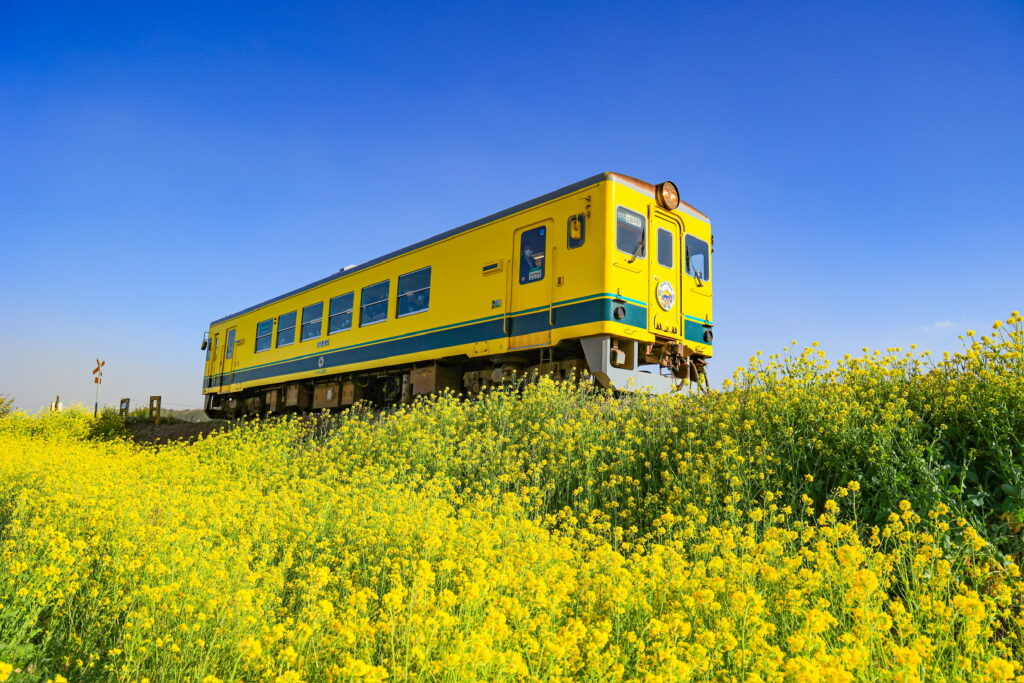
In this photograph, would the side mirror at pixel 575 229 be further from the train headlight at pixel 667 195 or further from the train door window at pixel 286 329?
the train door window at pixel 286 329

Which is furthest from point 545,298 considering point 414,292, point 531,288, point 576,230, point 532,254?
point 414,292

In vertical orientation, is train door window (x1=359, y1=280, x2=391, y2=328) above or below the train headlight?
below

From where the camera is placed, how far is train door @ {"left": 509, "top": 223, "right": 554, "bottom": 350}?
7.85 metres

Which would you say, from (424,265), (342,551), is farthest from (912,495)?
(424,265)

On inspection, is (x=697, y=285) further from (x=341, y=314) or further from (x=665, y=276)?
(x=341, y=314)

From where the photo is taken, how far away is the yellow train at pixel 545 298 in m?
7.41

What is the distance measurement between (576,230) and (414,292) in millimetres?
3583

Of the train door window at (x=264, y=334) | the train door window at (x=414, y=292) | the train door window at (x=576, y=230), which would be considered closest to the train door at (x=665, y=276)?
the train door window at (x=576, y=230)

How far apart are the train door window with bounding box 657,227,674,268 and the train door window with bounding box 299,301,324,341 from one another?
7.44 metres

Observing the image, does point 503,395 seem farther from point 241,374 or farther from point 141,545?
point 241,374

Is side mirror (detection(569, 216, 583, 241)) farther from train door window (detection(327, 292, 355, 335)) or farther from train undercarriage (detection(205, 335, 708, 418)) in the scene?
train door window (detection(327, 292, 355, 335))

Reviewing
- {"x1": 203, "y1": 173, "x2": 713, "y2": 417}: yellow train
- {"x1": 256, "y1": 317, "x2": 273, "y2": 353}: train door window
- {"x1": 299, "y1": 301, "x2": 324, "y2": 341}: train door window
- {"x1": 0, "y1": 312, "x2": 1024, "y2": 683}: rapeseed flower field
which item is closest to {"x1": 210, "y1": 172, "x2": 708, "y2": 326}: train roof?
{"x1": 203, "y1": 173, "x2": 713, "y2": 417}: yellow train

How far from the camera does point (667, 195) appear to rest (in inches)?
327

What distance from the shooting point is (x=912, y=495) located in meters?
3.72
